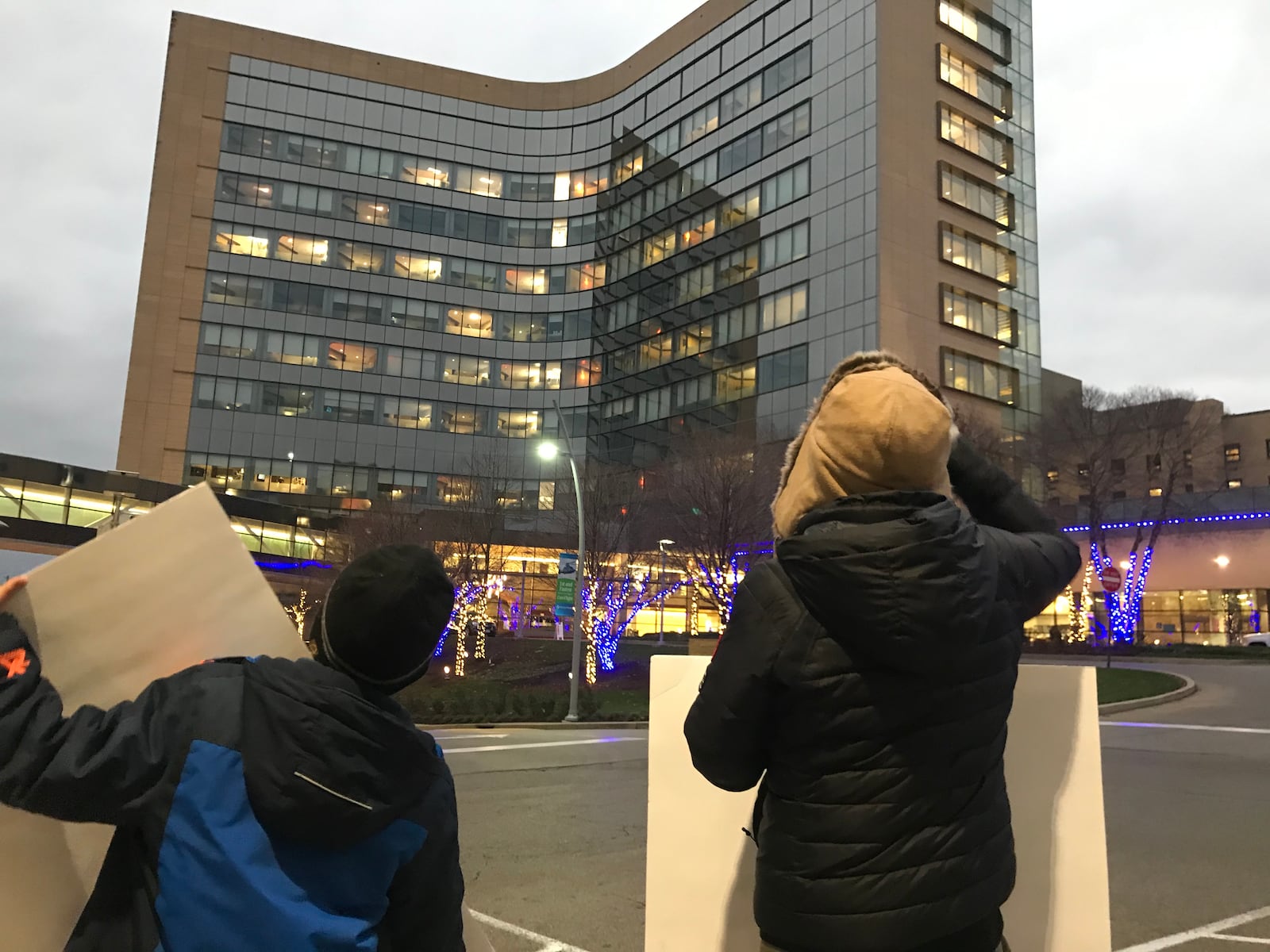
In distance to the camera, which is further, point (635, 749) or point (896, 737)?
point (635, 749)

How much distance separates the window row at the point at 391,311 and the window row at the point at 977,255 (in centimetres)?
2824

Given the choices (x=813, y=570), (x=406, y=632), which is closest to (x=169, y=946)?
(x=406, y=632)

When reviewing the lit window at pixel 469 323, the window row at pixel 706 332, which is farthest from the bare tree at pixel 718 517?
the lit window at pixel 469 323

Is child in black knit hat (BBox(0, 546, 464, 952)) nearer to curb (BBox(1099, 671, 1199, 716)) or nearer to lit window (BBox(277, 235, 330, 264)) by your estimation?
curb (BBox(1099, 671, 1199, 716))

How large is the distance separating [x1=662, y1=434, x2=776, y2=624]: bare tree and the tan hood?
2251 centimetres

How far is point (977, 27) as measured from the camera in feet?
176

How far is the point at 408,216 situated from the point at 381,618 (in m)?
72.3

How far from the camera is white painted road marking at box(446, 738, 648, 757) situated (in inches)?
549

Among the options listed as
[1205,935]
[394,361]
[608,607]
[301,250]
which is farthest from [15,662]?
[301,250]

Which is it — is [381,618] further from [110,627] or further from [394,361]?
[394,361]

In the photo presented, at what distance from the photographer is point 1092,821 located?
2400mm

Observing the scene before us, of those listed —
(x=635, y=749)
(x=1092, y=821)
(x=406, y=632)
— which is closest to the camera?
(x=406, y=632)

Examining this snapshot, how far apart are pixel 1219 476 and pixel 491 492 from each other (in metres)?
44.8

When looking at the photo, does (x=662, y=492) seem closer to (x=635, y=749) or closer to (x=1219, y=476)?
(x=635, y=749)
